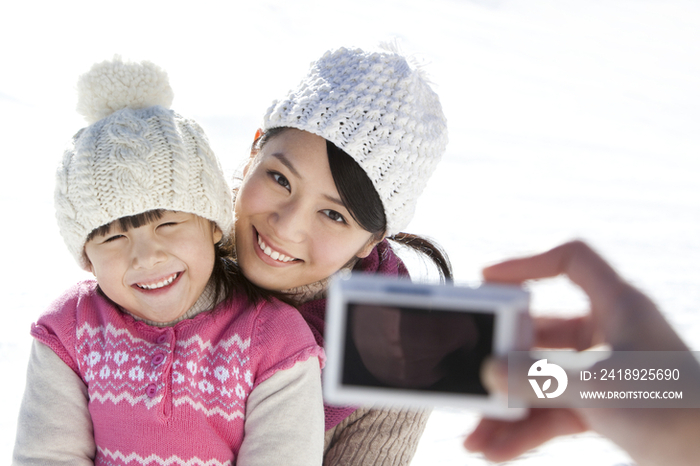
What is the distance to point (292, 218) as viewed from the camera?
3.72 ft

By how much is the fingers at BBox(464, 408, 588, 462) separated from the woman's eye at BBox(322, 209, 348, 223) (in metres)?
0.57

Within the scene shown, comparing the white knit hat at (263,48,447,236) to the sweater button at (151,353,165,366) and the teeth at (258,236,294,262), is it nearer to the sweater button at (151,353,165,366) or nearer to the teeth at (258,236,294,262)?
the teeth at (258,236,294,262)

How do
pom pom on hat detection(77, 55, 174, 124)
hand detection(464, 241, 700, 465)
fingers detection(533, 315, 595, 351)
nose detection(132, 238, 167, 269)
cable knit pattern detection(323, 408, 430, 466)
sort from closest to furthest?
1. hand detection(464, 241, 700, 465)
2. fingers detection(533, 315, 595, 351)
3. nose detection(132, 238, 167, 269)
4. pom pom on hat detection(77, 55, 174, 124)
5. cable knit pattern detection(323, 408, 430, 466)

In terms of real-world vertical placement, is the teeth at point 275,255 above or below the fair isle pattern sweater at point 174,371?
above

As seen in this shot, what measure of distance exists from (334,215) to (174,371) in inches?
17.7

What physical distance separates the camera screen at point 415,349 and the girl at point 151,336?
0.44 metres

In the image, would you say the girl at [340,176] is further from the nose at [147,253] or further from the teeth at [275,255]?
the nose at [147,253]

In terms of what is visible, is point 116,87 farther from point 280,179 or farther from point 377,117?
point 377,117

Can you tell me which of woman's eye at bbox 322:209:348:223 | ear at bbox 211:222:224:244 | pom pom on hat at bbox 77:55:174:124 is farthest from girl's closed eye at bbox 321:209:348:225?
pom pom on hat at bbox 77:55:174:124

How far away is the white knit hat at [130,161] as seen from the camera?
1046mm

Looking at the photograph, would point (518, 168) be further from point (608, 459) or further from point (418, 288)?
point (418, 288)

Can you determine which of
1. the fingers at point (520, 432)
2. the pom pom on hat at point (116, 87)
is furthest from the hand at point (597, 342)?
the pom pom on hat at point (116, 87)

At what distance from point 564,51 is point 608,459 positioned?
3.70 meters

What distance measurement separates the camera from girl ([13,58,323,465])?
1.05 m
